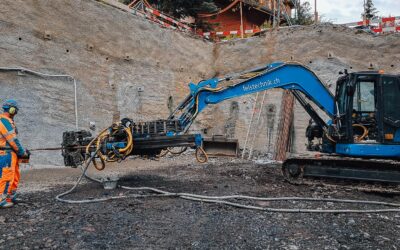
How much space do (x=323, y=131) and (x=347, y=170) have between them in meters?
1.07

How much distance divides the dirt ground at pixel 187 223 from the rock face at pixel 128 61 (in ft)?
13.5

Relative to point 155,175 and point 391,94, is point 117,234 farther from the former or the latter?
point 391,94

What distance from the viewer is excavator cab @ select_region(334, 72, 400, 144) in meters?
6.97

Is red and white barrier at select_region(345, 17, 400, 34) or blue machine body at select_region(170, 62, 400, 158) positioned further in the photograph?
red and white barrier at select_region(345, 17, 400, 34)

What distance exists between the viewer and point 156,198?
622 cm

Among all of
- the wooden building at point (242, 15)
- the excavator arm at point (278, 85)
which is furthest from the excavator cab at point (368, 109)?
the wooden building at point (242, 15)

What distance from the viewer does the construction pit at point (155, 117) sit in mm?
4426

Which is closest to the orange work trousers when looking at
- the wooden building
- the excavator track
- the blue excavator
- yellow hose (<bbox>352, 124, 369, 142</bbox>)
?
the blue excavator

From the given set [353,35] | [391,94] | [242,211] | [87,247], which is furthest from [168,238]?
[353,35]

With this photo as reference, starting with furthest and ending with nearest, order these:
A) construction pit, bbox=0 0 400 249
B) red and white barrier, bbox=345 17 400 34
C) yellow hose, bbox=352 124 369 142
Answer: red and white barrier, bbox=345 17 400 34 < yellow hose, bbox=352 124 369 142 < construction pit, bbox=0 0 400 249

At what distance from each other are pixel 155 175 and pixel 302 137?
720 cm

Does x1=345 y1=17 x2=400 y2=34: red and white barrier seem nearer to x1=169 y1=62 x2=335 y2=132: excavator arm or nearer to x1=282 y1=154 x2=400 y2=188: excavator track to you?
x1=169 y1=62 x2=335 y2=132: excavator arm

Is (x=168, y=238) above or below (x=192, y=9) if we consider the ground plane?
below

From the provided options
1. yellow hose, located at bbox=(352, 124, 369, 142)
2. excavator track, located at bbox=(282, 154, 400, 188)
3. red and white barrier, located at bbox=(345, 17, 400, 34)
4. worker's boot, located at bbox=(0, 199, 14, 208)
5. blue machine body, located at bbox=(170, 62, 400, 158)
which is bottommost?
worker's boot, located at bbox=(0, 199, 14, 208)
